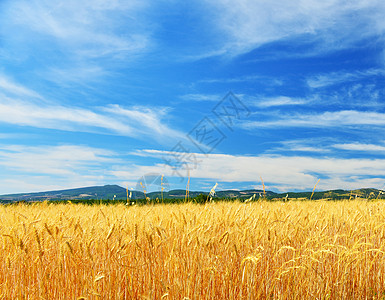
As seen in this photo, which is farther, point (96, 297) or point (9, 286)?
point (9, 286)

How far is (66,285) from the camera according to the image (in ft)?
8.72

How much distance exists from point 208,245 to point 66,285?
1.31 meters

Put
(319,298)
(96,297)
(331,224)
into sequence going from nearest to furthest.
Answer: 1. (96,297)
2. (319,298)
3. (331,224)

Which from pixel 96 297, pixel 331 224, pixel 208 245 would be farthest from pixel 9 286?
pixel 331 224

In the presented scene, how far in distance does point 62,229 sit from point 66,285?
35.5 inches

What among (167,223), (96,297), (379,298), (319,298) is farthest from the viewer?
(167,223)

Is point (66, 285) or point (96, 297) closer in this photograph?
point (96, 297)

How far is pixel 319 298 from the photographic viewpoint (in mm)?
2879

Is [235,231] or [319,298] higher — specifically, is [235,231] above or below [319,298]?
above

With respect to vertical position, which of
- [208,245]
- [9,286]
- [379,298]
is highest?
[208,245]

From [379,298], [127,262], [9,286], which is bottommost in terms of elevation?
[379,298]

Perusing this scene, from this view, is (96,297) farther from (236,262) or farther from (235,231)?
(235,231)

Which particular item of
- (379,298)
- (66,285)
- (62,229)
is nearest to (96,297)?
(66,285)

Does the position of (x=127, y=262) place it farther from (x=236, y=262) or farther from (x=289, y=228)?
(x=289, y=228)
